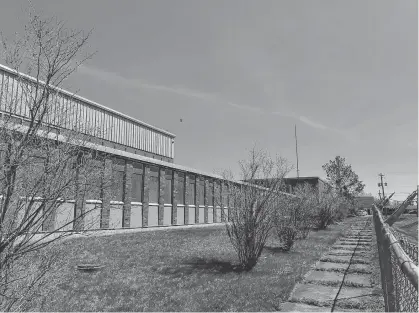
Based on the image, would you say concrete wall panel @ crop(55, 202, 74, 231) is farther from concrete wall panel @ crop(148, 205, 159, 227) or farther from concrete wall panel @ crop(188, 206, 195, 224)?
concrete wall panel @ crop(188, 206, 195, 224)

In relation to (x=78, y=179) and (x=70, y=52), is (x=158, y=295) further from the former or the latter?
(x=70, y=52)

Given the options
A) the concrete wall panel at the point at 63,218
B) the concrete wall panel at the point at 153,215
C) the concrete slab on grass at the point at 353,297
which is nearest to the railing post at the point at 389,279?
the concrete slab on grass at the point at 353,297

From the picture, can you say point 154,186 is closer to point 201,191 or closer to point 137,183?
point 137,183

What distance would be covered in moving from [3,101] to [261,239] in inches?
282

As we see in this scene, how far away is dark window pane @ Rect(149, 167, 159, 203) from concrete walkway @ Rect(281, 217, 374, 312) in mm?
11588

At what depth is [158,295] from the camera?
655 cm

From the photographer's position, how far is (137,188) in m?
18.9

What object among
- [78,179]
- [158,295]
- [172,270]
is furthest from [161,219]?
[78,179]

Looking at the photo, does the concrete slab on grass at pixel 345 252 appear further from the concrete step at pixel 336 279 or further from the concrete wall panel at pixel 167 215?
the concrete wall panel at pixel 167 215

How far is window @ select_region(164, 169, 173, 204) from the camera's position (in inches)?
856

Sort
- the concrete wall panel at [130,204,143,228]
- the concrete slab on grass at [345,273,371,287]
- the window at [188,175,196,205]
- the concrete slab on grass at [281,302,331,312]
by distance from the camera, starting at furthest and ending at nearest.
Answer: the window at [188,175,196,205] < the concrete wall panel at [130,204,143,228] < the concrete slab on grass at [345,273,371,287] < the concrete slab on grass at [281,302,331,312]

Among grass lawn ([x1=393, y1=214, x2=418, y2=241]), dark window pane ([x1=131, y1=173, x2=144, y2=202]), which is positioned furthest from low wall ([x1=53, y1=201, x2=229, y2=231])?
grass lawn ([x1=393, y1=214, x2=418, y2=241])

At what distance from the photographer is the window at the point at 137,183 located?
60.7 ft

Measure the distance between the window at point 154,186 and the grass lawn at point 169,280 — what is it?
771 cm
